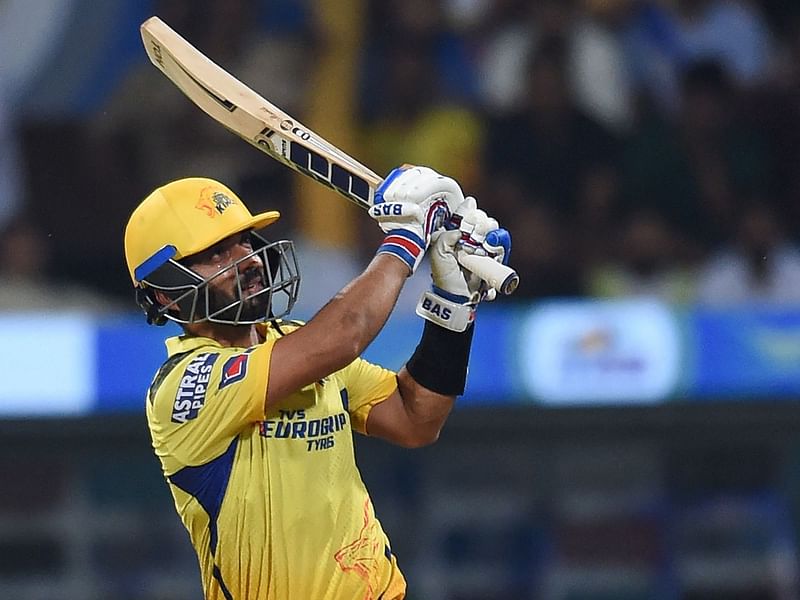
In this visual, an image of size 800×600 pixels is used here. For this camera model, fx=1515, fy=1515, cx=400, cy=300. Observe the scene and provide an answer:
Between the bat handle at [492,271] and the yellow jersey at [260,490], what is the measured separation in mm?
390

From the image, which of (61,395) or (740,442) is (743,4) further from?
(61,395)

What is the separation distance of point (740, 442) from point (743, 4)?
2026 millimetres

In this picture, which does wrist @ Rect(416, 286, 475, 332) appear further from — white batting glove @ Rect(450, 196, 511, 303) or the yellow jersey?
the yellow jersey

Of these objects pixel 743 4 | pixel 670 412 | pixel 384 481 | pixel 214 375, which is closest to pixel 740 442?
pixel 670 412

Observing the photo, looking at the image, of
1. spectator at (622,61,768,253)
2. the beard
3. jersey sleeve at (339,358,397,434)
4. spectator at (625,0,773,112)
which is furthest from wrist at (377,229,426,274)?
spectator at (625,0,773,112)

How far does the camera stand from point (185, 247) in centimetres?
280

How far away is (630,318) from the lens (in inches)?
199

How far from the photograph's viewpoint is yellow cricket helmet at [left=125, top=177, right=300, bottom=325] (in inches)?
110

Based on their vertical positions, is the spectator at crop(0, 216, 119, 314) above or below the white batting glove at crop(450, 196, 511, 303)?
above

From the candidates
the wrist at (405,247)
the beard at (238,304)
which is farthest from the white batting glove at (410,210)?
the beard at (238,304)

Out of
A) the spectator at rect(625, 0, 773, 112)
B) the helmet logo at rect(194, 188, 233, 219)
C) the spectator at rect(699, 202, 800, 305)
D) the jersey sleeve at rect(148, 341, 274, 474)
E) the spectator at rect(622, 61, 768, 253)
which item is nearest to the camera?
the jersey sleeve at rect(148, 341, 274, 474)

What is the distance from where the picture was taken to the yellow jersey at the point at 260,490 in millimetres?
2703

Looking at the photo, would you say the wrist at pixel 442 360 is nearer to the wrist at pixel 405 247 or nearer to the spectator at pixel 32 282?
the wrist at pixel 405 247

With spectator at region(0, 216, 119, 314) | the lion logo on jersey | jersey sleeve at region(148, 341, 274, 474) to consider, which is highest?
spectator at region(0, 216, 119, 314)
